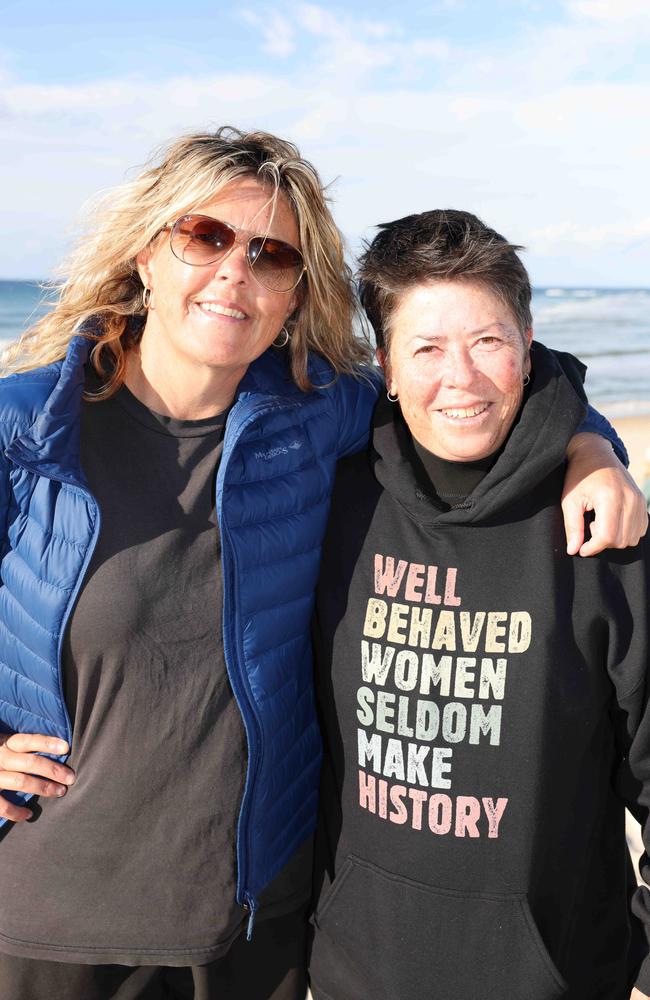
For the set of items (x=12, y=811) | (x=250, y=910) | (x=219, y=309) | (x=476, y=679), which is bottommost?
(x=250, y=910)

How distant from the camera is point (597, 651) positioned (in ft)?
7.07

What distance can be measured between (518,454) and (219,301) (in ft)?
2.72

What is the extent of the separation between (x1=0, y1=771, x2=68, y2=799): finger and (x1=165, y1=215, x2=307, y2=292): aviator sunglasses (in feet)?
4.31

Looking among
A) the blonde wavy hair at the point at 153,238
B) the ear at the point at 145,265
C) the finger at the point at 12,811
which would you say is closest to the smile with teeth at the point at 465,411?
the blonde wavy hair at the point at 153,238

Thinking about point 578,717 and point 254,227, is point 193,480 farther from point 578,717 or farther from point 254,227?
point 578,717

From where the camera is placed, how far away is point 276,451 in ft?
7.90

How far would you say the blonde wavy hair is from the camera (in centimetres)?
239

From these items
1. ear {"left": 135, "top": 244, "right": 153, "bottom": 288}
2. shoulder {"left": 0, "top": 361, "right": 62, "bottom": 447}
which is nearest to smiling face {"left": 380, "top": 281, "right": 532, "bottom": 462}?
ear {"left": 135, "top": 244, "right": 153, "bottom": 288}

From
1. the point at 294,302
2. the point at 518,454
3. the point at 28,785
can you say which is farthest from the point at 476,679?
the point at 294,302

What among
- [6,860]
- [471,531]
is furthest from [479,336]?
[6,860]

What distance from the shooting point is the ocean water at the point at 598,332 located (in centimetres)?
1639

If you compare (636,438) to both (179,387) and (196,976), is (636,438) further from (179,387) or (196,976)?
(196,976)

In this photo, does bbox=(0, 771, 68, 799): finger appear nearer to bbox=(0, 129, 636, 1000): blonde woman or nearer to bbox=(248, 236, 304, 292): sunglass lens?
bbox=(0, 129, 636, 1000): blonde woman

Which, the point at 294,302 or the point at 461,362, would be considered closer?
the point at 461,362
